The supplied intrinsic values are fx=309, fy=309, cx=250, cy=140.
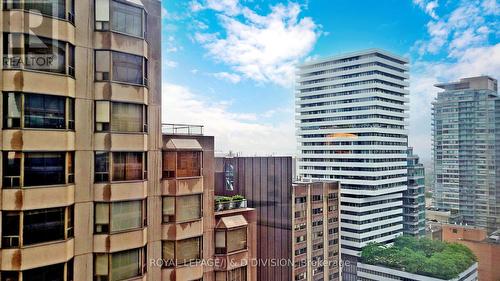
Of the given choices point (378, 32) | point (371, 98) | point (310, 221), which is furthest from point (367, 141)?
point (378, 32)

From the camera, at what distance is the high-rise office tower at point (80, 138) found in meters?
3.46

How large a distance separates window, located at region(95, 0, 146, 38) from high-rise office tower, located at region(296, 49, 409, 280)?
82.0 ft

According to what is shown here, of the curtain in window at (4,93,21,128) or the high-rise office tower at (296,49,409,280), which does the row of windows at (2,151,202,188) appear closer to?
the curtain in window at (4,93,21,128)

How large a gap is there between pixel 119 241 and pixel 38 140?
64.6 inches

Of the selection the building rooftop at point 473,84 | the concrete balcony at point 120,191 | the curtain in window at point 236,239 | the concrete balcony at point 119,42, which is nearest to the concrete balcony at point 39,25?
the concrete balcony at point 119,42

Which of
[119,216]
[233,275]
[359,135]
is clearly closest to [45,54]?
[119,216]

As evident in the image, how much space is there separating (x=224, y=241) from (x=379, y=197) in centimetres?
2616

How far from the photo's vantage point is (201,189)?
5.12 metres

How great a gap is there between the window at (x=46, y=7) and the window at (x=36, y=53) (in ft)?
1.03

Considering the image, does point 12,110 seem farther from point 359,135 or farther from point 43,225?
point 359,135

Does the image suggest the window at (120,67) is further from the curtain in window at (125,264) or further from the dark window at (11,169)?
the curtain in window at (125,264)

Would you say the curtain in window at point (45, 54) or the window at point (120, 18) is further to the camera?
the window at point (120, 18)

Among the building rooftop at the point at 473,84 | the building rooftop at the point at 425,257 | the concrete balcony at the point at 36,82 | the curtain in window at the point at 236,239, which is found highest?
the building rooftop at the point at 473,84

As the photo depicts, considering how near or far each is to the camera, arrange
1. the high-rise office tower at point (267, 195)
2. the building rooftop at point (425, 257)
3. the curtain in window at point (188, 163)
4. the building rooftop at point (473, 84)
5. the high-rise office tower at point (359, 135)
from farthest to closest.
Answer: the high-rise office tower at point (359, 135) → the building rooftop at point (425, 257) → the building rooftop at point (473, 84) → the high-rise office tower at point (267, 195) → the curtain in window at point (188, 163)
